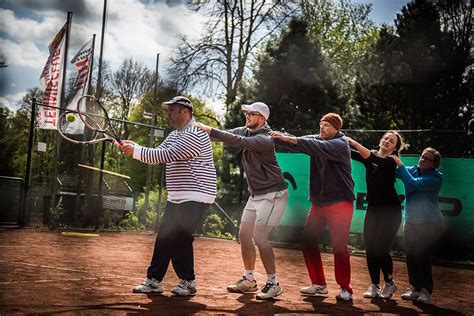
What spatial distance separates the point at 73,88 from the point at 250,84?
625 cm

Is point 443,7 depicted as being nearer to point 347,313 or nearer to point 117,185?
point 117,185

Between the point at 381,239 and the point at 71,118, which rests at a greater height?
the point at 71,118

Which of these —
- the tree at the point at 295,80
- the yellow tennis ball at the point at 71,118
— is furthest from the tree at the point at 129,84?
the yellow tennis ball at the point at 71,118

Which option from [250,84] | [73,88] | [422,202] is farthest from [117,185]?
[422,202]

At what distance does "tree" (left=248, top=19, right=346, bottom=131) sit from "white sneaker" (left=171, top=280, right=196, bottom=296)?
1371 centimetres

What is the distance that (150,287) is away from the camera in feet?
16.4

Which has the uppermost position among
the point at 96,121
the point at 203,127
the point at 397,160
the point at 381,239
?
the point at 96,121

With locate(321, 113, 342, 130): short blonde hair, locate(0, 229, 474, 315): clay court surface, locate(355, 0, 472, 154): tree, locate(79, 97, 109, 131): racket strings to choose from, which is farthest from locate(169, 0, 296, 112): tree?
locate(321, 113, 342, 130): short blonde hair

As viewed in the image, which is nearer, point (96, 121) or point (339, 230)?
point (339, 230)

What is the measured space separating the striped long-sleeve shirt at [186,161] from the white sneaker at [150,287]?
2.21ft

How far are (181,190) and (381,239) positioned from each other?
197 centimetres

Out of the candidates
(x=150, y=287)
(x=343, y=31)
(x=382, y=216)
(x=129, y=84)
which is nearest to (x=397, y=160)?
(x=382, y=216)

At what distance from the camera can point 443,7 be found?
1556 centimetres

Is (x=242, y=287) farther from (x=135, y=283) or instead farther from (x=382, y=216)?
(x=382, y=216)
